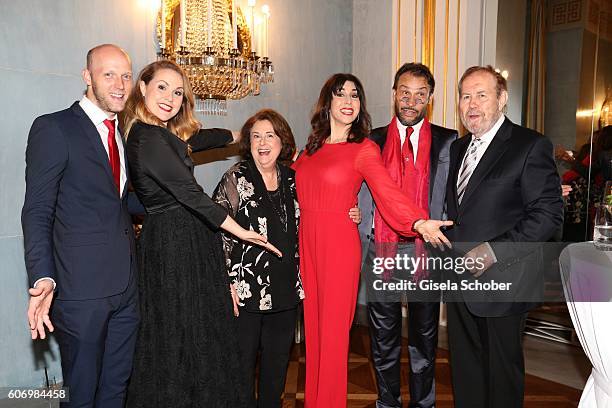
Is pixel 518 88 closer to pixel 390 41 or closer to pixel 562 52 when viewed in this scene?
pixel 562 52

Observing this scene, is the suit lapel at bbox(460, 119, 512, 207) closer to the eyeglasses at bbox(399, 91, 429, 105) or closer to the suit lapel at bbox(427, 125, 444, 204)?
the suit lapel at bbox(427, 125, 444, 204)

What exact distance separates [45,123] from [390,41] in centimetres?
308

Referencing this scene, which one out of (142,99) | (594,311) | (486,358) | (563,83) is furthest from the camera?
(563,83)

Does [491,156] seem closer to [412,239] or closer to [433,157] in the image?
[433,157]

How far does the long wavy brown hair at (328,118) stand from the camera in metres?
2.44

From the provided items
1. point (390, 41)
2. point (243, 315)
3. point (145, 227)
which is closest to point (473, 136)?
point (243, 315)

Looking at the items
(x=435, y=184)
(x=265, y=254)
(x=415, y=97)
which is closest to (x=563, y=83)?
(x=415, y=97)

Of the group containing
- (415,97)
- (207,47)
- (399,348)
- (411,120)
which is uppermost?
(207,47)

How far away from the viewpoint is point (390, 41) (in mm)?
4227

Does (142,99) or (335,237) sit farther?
(335,237)

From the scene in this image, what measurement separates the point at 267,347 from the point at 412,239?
0.89 meters

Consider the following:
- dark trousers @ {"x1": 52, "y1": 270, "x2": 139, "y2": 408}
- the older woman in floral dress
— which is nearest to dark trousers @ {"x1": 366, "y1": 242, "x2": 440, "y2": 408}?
the older woman in floral dress

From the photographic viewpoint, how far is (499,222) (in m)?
2.10

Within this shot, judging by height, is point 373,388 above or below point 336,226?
below
